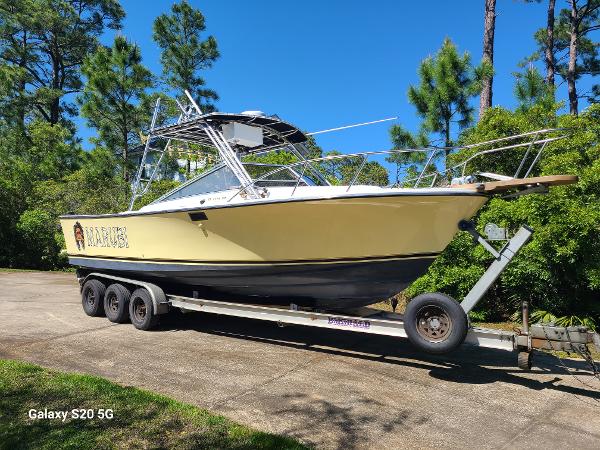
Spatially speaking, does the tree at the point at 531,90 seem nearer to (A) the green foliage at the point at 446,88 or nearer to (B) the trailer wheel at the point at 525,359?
(A) the green foliage at the point at 446,88

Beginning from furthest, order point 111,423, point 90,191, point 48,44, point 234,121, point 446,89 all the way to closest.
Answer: point 48,44
point 90,191
point 446,89
point 234,121
point 111,423

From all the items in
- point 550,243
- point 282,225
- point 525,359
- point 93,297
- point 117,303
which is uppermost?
point 282,225

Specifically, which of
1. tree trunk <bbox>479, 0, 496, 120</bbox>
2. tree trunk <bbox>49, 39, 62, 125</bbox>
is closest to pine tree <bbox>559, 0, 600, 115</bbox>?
tree trunk <bbox>479, 0, 496, 120</bbox>

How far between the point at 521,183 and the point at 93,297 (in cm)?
702

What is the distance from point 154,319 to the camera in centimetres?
670

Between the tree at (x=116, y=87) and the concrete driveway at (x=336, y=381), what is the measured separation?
473 inches

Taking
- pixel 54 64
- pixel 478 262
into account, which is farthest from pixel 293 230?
pixel 54 64

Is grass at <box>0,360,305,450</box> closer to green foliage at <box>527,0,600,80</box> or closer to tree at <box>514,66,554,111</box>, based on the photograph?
tree at <box>514,66,554,111</box>

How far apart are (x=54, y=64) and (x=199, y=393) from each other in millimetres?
28014

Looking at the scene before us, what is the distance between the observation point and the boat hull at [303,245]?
4.73 m

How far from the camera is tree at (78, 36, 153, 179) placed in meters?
17.1

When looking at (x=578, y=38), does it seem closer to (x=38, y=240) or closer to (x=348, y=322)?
(x=348, y=322)

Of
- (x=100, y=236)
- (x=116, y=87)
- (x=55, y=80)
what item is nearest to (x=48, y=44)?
(x=55, y=80)

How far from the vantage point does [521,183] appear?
14.0 feet
